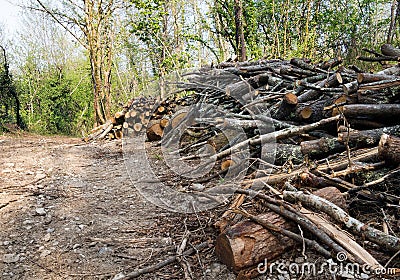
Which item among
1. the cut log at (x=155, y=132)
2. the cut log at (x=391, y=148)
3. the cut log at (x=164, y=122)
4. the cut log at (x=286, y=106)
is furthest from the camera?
the cut log at (x=155, y=132)

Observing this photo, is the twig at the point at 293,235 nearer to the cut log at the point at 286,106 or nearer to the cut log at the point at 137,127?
the cut log at the point at 286,106

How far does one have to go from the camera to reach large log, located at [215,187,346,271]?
1.89 meters

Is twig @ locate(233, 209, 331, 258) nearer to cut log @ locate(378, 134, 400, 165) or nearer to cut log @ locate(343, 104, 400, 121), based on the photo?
cut log @ locate(378, 134, 400, 165)

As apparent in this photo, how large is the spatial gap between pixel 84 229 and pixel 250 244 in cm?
158

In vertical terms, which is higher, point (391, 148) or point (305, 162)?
point (391, 148)

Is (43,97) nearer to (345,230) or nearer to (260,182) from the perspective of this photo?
(260,182)

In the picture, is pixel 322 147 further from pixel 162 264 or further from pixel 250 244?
pixel 162 264

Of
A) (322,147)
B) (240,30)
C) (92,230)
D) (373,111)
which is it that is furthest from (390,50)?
(240,30)

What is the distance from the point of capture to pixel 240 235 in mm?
1936

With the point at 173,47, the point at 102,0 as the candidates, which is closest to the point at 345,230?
the point at 102,0

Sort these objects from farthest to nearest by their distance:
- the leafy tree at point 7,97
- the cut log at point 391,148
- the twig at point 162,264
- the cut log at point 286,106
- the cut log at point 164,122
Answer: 1. the leafy tree at point 7,97
2. the cut log at point 164,122
3. the cut log at point 286,106
4. the cut log at point 391,148
5. the twig at point 162,264

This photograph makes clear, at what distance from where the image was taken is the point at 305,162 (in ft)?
9.30

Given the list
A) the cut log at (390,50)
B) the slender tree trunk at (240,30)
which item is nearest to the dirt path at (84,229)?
the cut log at (390,50)

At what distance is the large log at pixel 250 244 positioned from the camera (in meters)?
1.89
